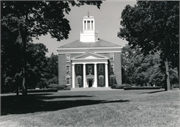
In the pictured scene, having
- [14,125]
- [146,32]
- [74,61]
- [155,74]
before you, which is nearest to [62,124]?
[14,125]

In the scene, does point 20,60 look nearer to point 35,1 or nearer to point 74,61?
point 35,1

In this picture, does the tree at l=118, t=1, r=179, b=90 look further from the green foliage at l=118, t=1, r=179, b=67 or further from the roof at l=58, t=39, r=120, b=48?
the roof at l=58, t=39, r=120, b=48

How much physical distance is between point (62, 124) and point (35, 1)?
329 inches

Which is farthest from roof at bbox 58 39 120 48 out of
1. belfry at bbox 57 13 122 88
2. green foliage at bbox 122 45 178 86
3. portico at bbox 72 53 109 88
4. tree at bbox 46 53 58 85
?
tree at bbox 46 53 58 85

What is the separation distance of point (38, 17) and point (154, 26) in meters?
11.9

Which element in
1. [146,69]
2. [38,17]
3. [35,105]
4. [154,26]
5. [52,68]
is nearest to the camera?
[35,105]

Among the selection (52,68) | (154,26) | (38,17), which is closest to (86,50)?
(52,68)

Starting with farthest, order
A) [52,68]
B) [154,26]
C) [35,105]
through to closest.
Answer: [52,68], [154,26], [35,105]

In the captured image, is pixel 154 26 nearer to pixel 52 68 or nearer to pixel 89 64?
pixel 89 64

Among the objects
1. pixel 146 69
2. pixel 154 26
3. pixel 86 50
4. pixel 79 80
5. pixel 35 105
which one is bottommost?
pixel 35 105

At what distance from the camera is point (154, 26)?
29250 mm

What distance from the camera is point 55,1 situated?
18359mm

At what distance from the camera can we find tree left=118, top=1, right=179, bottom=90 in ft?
87.4

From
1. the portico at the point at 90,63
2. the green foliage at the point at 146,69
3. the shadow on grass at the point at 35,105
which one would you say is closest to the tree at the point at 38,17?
the shadow on grass at the point at 35,105
